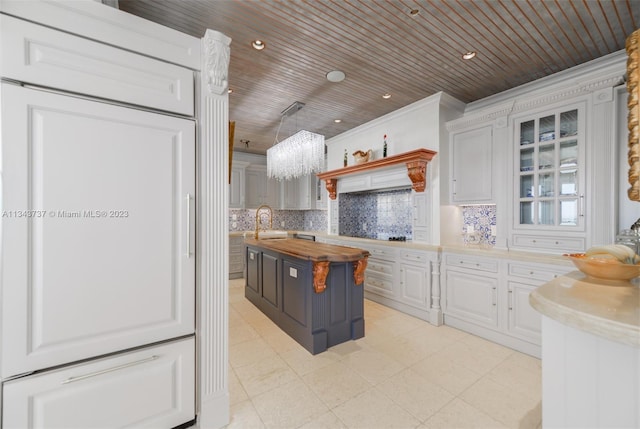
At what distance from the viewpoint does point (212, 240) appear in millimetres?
1670

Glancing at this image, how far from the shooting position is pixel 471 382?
2131mm

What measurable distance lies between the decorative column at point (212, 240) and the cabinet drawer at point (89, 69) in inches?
5.6

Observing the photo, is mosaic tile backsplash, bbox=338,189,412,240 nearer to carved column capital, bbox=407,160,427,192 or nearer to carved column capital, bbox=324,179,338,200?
carved column capital, bbox=324,179,338,200

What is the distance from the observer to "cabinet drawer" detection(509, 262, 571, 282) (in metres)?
2.41

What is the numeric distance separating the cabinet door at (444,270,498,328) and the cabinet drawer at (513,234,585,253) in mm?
521

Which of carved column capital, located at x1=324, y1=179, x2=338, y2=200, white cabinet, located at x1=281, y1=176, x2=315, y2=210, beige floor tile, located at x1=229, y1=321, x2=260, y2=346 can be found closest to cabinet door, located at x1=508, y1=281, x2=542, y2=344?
beige floor tile, located at x1=229, y1=321, x2=260, y2=346

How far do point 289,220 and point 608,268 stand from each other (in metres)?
6.33

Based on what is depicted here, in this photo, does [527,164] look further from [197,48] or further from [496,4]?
[197,48]

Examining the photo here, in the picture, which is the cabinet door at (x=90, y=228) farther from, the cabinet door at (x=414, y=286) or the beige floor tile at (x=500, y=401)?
the cabinet door at (x=414, y=286)

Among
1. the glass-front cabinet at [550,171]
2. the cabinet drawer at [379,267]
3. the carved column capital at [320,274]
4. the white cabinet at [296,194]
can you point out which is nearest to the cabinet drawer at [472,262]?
the glass-front cabinet at [550,171]

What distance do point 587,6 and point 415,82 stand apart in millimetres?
1433

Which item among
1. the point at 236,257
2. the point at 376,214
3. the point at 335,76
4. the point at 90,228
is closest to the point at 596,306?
the point at 90,228

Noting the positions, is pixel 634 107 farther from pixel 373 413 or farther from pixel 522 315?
pixel 522 315

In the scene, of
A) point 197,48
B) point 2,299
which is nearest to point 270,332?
point 2,299
